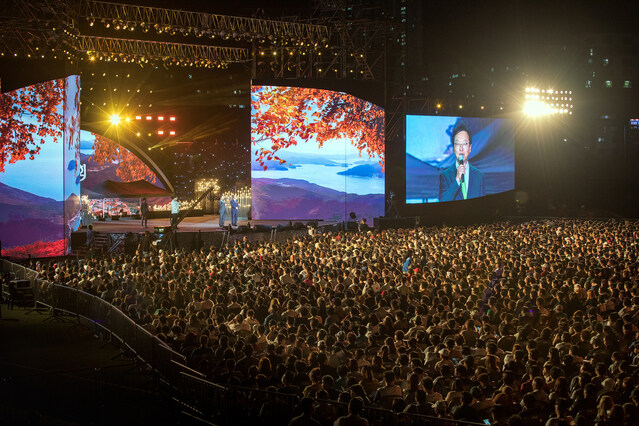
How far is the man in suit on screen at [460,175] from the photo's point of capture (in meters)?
36.7

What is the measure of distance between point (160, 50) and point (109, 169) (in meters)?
8.48

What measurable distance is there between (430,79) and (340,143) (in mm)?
7211

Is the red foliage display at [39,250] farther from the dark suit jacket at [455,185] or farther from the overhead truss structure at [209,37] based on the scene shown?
the dark suit jacket at [455,185]

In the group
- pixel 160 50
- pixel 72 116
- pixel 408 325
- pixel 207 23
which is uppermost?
pixel 207 23

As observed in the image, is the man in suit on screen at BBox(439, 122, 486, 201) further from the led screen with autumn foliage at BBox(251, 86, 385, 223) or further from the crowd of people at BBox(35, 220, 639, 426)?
the crowd of people at BBox(35, 220, 639, 426)

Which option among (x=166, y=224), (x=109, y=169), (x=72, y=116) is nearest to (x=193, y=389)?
(x=72, y=116)

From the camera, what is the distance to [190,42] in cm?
2780

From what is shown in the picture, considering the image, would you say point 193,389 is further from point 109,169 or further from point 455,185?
point 455,185

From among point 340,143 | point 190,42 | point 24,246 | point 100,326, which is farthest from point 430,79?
point 100,326

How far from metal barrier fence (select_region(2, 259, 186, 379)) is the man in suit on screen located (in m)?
24.9

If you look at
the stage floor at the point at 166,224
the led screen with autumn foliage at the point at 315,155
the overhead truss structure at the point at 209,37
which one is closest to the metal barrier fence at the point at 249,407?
the overhead truss structure at the point at 209,37

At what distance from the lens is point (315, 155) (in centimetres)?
3272

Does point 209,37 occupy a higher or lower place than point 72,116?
higher

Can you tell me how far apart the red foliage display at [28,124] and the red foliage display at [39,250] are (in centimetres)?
293
